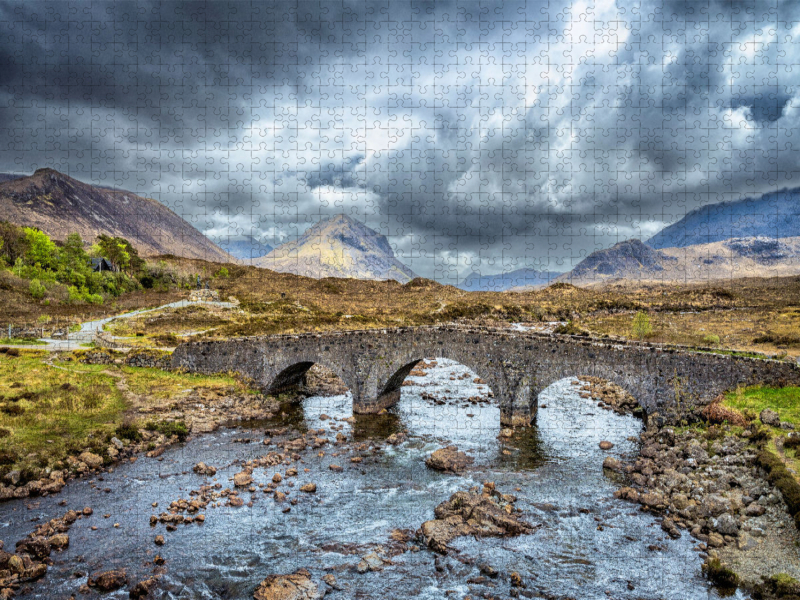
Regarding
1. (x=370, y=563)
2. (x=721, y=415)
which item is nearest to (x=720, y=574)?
(x=721, y=415)

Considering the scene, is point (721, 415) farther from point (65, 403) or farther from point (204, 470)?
point (65, 403)

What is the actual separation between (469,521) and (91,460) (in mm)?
20703

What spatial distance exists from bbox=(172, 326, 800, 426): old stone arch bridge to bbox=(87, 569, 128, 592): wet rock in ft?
74.7

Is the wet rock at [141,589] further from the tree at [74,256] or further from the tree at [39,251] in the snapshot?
the tree at [39,251]

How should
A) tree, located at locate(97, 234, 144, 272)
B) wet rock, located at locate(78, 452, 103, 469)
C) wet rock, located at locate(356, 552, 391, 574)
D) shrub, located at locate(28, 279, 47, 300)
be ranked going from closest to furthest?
wet rock, located at locate(356, 552, 391, 574)
wet rock, located at locate(78, 452, 103, 469)
shrub, located at locate(28, 279, 47, 300)
tree, located at locate(97, 234, 144, 272)

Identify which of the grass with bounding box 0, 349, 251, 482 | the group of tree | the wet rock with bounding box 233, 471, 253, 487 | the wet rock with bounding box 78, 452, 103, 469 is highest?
the group of tree

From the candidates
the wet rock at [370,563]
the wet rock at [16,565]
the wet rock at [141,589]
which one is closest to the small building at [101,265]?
the wet rock at [16,565]

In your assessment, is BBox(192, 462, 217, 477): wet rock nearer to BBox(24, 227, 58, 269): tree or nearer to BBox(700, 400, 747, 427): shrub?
BBox(700, 400, 747, 427): shrub

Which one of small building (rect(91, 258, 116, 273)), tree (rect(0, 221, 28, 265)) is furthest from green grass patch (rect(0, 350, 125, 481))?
small building (rect(91, 258, 116, 273))

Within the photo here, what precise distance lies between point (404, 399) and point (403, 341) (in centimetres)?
756

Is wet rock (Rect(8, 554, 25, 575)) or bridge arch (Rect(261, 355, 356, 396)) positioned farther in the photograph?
bridge arch (Rect(261, 355, 356, 396))

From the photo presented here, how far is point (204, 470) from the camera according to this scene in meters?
26.7

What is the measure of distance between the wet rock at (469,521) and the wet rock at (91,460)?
1841cm

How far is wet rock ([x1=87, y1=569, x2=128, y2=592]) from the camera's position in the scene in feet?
54.8
